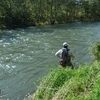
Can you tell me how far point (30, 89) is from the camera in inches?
494

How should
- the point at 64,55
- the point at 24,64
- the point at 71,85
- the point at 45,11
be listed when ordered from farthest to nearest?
the point at 45,11
the point at 24,64
the point at 64,55
the point at 71,85

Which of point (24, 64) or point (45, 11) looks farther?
point (45, 11)

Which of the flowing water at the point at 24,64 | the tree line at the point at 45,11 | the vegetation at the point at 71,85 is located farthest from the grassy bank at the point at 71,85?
the tree line at the point at 45,11

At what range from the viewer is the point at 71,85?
279 inches

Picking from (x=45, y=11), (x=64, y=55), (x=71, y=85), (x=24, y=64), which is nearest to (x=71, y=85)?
(x=71, y=85)

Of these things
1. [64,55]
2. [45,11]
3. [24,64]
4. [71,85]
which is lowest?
[24,64]

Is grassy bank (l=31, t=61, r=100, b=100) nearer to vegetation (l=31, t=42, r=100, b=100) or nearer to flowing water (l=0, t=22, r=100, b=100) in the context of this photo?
vegetation (l=31, t=42, r=100, b=100)

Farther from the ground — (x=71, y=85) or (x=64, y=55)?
(x=71, y=85)

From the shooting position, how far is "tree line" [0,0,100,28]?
52750 millimetres

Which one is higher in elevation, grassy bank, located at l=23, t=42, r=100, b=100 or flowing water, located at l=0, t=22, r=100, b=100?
grassy bank, located at l=23, t=42, r=100, b=100

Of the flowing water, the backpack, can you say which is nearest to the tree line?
the flowing water

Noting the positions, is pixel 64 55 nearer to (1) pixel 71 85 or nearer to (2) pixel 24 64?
(2) pixel 24 64

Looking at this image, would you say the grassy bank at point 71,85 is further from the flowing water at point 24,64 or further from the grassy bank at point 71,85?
the flowing water at point 24,64

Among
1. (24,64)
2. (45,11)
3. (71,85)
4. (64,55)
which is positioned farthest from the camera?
(45,11)
